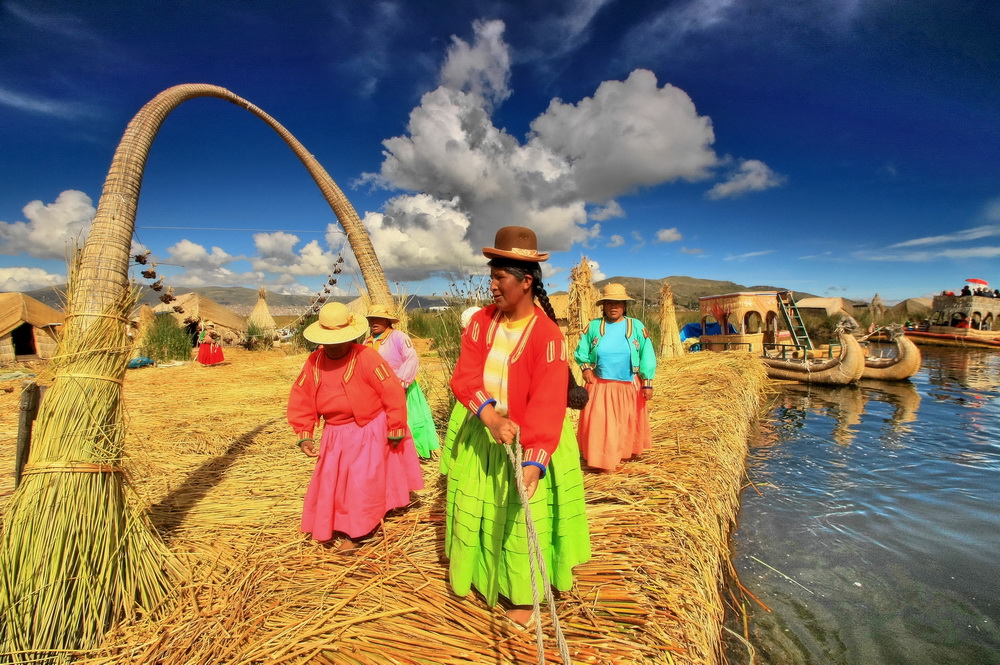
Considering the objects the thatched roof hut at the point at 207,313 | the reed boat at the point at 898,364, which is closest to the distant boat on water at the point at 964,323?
the reed boat at the point at 898,364

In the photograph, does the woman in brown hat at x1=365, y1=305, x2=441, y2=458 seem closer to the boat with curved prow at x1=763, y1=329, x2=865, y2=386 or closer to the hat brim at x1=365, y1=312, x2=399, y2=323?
the hat brim at x1=365, y1=312, x2=399, y2=323

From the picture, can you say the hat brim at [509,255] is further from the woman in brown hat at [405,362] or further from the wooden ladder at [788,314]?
the wooden ladder at [788,314]

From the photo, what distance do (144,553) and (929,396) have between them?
16.3 m

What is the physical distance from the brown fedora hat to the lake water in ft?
9.47

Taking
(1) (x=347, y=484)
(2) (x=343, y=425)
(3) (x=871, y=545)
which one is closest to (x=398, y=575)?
(1) (x=347, y=484)

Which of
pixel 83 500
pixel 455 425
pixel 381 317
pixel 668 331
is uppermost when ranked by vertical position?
pixel 381 317

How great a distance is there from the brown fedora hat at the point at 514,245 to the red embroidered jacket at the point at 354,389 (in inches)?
53.7

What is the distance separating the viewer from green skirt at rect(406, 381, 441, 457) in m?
4.91

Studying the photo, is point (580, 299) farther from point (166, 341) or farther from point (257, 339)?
point (257, 339)

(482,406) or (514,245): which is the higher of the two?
(514,245)

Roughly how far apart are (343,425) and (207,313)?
65.3ft

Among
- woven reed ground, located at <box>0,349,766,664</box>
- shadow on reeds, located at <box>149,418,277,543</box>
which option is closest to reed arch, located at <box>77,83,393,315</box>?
woven reed ground, located at <box>0,349,766,664</box>

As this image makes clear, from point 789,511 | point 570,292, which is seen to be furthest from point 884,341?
point 789,511

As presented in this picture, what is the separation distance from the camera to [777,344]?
14.4 metres
